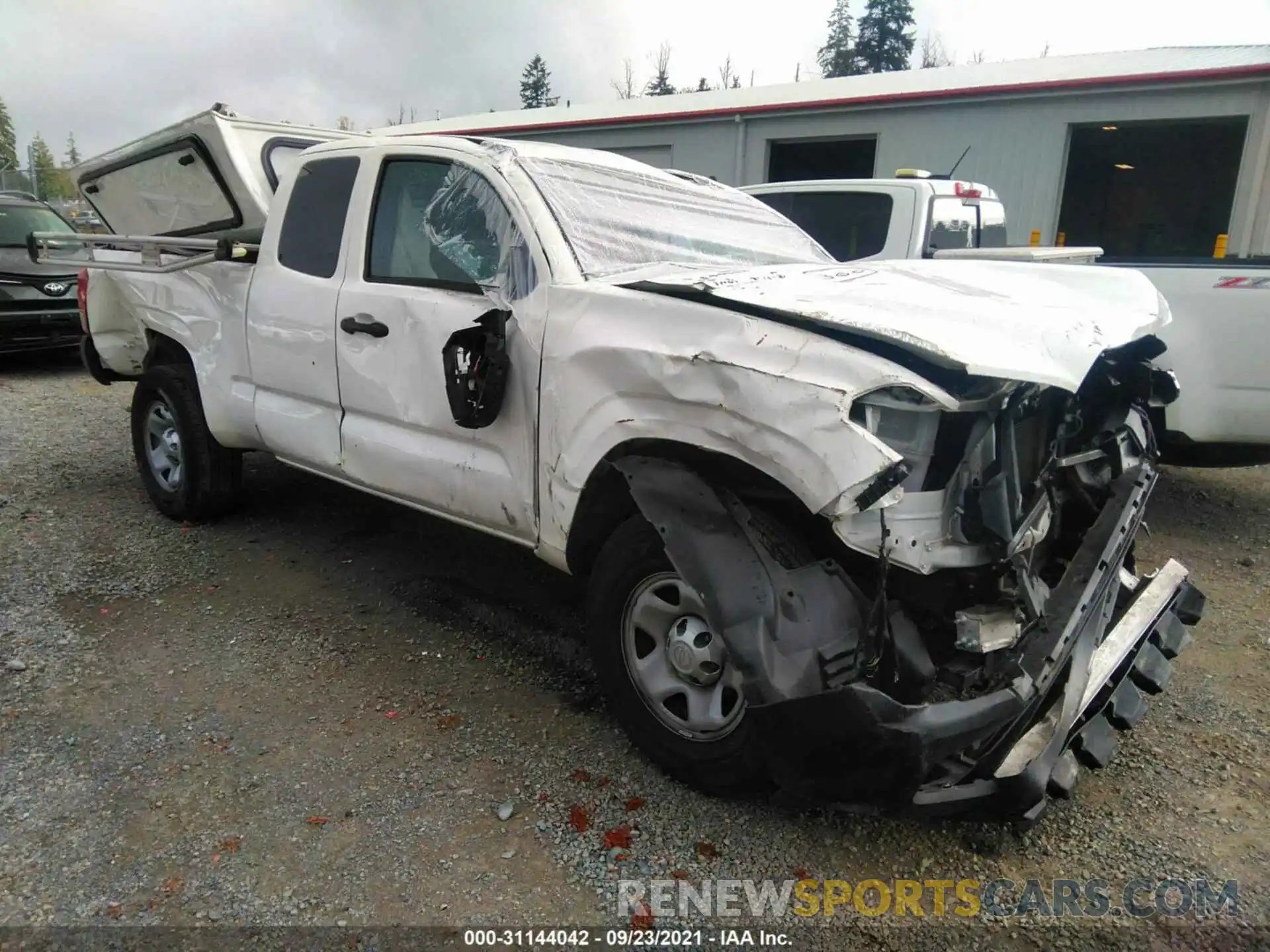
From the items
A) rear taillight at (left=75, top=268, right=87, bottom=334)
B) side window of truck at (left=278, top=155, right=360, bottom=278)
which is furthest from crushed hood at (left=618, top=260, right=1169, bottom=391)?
rear taillight at (left=75, top=268, right=87, bottom=334)

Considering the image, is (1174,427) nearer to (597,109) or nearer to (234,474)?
(234,474)

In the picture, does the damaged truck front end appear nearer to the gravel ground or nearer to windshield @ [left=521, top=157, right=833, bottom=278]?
the gravel ground

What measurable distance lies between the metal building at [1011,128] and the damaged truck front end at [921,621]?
762cm

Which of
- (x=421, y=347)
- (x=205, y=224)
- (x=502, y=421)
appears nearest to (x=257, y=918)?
(x=502, y=421)

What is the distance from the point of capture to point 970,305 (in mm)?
2588

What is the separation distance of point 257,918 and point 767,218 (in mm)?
3552

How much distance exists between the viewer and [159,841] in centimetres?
254

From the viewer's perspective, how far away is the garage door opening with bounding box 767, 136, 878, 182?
13.8m

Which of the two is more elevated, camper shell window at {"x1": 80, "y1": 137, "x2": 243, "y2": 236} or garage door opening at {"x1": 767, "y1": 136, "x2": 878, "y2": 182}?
garage door opening at {"x1": 767, "y1": 136, "x2": 878, "y2": 182}

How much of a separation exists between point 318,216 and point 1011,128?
10332 mm

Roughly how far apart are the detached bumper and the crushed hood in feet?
2.24

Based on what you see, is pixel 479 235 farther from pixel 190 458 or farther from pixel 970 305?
pixel 190 458

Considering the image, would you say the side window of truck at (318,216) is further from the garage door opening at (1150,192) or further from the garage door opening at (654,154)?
the garage door opening at (1150,192)

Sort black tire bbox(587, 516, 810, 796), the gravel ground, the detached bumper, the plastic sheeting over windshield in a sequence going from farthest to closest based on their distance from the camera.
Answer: the plastic sheeting over windshield → black tire bbox(587, 516, 810, 796) → the gravel ground → the detached bumper
